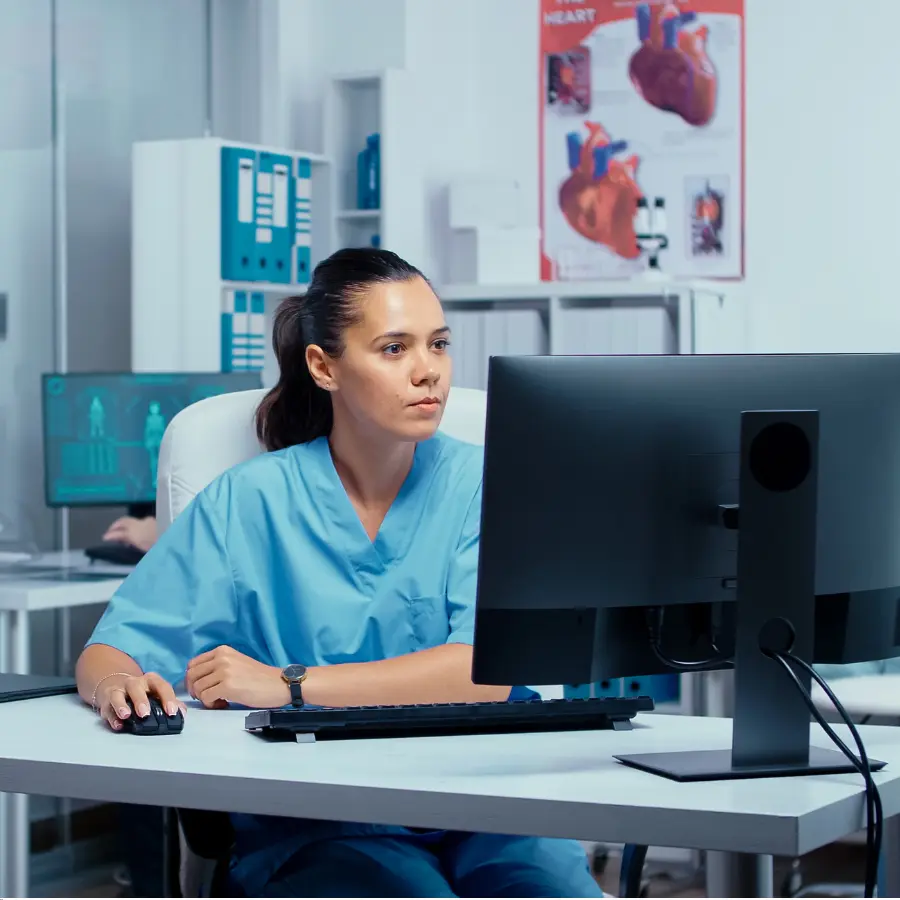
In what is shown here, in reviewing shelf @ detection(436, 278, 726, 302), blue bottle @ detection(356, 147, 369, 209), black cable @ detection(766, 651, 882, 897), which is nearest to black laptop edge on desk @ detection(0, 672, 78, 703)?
black cable @ detection(766, 651, 882, 897)

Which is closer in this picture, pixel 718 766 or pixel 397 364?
pixel 718 766

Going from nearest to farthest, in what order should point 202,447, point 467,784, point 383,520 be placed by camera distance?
point 467,784 → point 383,520 → point 202,447

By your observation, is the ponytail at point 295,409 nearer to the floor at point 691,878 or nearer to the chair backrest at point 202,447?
the chair backrest at point 202,447

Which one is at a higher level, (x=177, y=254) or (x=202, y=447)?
(x=177, y=254)

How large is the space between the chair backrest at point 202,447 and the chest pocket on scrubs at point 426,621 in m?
0.33

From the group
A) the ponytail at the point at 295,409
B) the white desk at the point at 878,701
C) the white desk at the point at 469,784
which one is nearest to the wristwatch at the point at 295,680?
the white desk at the point at 469,784

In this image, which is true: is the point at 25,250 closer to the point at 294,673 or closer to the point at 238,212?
the point at 238,212

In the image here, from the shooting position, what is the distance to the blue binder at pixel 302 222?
173 inches

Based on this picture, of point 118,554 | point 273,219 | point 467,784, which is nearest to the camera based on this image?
point 467,784

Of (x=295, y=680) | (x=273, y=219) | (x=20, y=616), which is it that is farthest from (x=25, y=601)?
(x=273, y=219)

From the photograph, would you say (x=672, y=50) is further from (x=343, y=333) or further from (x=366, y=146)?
(x=343, y=333)

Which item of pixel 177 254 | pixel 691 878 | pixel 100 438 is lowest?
pixel 691 878

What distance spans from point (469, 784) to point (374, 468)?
0.73 meters

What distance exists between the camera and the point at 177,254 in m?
4.19
